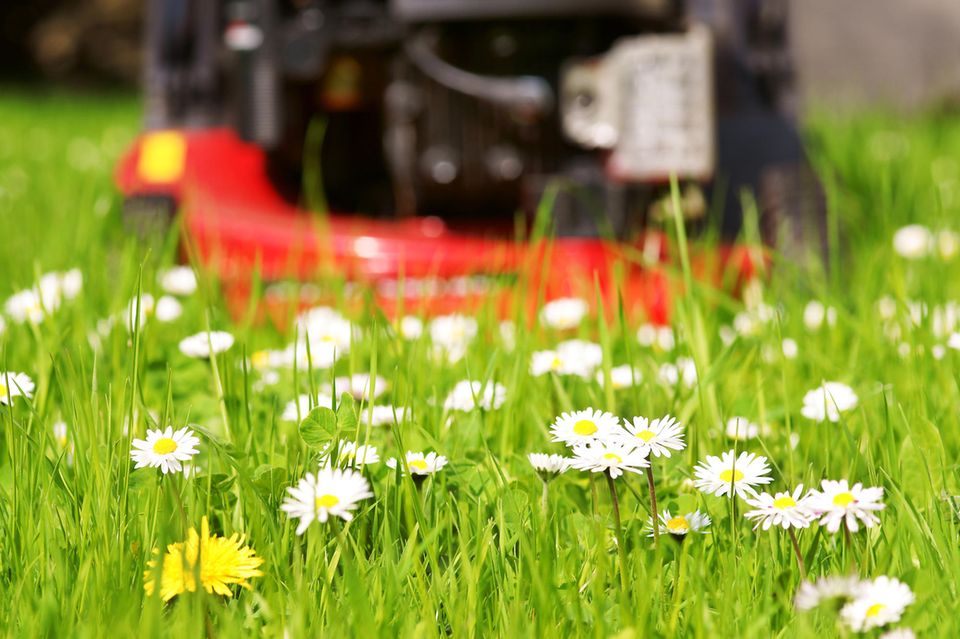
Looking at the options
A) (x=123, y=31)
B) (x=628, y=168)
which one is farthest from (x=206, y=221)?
(x=123, y=31)

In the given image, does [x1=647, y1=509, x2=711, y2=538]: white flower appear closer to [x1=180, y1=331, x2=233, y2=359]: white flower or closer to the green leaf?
the green leaf

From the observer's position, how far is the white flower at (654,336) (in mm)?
1271

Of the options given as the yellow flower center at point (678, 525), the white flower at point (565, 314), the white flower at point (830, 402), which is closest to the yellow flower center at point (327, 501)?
the yellow flower center at point (678, 525)

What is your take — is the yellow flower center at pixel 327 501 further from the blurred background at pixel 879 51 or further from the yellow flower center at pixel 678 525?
the blurred background at pixel 879 51

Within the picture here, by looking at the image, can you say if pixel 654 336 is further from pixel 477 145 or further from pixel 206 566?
pixel 206 566

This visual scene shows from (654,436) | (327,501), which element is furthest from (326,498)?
(654,436)

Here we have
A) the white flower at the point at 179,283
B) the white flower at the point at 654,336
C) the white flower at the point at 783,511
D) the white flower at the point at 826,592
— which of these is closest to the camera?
the white flower at the point at 826,592

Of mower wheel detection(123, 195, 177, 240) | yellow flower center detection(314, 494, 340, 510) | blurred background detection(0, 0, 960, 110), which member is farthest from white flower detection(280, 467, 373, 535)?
blurred background detection(0, 0, 960, 110)

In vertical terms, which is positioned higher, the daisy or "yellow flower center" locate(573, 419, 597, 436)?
"yellow flower center" locate(573, 419, 597, 436)

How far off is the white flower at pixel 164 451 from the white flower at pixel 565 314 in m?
0.60

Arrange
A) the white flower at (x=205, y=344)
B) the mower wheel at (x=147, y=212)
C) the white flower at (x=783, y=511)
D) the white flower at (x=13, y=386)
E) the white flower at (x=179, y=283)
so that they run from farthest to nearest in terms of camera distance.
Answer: the mower wheel at (x=147, y=212) → the white flower at (x=179, y=283) → the white flower at (x=205, y=344) → the white flower at (x=13, y=386) → the white flower at (x=783, y=511)

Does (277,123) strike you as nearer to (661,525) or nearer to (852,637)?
(661,525)

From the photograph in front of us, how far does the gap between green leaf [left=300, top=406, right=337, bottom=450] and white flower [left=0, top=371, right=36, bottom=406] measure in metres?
0.23

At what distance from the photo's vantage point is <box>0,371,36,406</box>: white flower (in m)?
0.88
